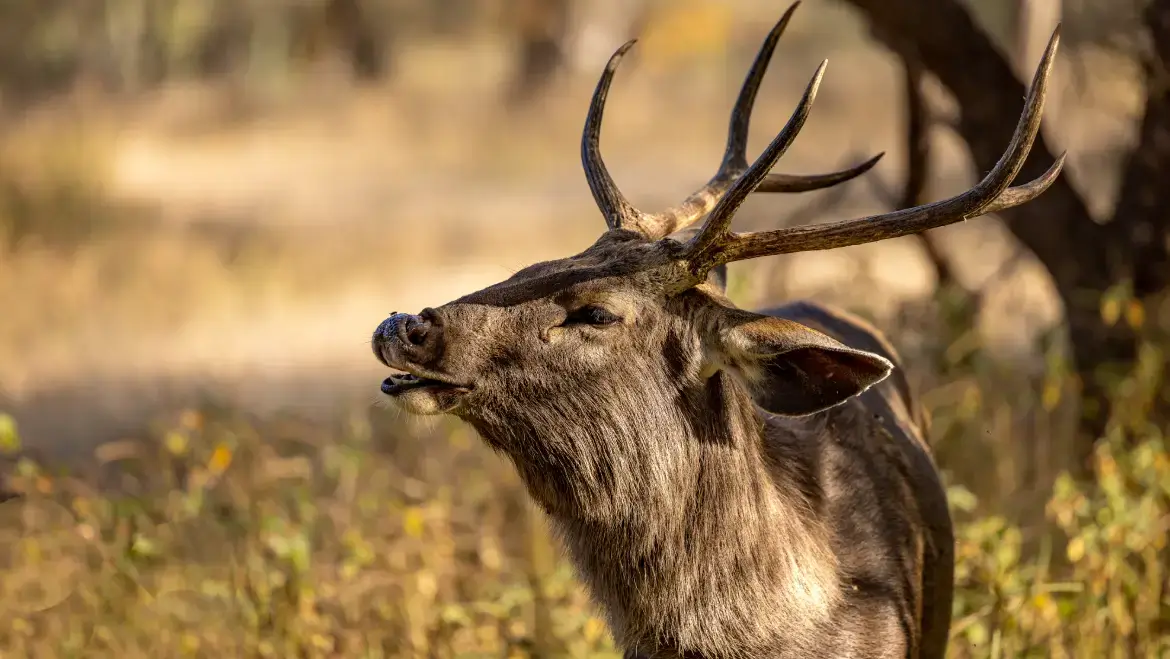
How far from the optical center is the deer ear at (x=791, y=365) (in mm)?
3182

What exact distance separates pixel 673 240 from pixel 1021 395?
3899mm

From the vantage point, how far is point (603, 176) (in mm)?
3883

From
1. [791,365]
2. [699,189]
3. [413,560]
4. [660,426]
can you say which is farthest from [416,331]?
[413,560]

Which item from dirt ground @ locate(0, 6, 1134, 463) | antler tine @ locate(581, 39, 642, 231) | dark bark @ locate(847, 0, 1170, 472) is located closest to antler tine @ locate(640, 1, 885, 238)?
antler tine @ locate(581, 39, 642, 231)

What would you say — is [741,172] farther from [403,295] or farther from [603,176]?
[403,295]

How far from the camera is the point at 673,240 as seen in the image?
3391 mm

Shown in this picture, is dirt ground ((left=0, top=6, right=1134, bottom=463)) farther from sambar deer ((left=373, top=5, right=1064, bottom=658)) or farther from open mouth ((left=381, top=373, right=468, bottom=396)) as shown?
open mouth ((left=381, top=373, right=468, bottom=396))

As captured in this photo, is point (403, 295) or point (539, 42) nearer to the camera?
point (403, 295)

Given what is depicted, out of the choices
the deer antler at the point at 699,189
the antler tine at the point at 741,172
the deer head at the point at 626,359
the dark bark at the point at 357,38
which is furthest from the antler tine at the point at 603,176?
the dark bark at the point at 357,38

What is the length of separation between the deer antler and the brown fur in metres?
0.23

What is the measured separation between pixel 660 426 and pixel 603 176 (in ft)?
2.88

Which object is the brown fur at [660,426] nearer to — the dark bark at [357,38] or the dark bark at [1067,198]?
the dark bark at [1067,198]

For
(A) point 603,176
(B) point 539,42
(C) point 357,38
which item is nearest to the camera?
(A) point 603,176

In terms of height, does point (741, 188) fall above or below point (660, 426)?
above
